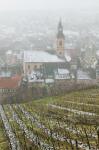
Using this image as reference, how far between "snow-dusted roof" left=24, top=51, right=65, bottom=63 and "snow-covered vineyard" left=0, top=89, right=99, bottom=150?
4059cm

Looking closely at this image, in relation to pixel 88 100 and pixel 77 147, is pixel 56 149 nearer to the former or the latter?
pixel 77 147

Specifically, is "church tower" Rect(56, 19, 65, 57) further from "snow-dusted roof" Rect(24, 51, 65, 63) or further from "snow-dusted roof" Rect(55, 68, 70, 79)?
"snow-dusted roof" Rect(55, 68, 70, 79)

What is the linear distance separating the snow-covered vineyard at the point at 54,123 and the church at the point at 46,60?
3739 cm

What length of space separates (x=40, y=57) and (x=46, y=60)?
2.95 meters

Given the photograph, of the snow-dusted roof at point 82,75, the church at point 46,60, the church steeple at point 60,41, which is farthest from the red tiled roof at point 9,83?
the church steeple at point 60,41

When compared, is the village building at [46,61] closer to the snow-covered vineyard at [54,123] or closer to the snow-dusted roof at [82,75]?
the snow-dusted roof at [82,75]

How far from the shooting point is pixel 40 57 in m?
152

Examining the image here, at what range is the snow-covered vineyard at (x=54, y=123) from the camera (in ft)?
191

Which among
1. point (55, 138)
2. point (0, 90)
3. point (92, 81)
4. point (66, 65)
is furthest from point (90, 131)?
point (66, 65)

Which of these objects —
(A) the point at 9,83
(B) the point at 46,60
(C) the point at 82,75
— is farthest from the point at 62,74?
(A) the point at 9,83

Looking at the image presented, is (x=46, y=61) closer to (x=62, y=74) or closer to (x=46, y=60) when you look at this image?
(x=46, y=60)

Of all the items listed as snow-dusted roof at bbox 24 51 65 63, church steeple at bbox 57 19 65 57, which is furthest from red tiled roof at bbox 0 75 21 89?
church steeple at bbox 57 19 65 57

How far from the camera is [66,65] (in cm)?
14838

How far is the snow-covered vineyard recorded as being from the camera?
58.3 meters
